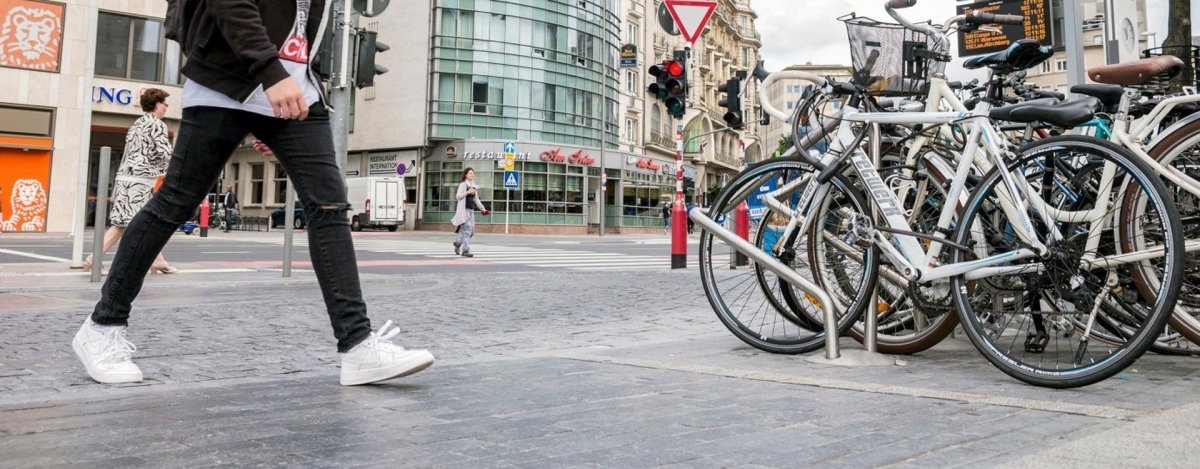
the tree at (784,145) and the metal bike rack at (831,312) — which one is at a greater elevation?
the tree at (784,145)

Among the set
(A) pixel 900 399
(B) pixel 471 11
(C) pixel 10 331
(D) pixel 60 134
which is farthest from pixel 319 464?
(B) pixel 471 11

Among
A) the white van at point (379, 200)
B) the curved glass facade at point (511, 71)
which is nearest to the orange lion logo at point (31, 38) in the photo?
the white van at point (379, 200)

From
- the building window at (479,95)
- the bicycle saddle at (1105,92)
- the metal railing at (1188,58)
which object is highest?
the building window at (479,95)

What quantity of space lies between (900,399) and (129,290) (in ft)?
8.88

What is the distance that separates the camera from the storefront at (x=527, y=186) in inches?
1636

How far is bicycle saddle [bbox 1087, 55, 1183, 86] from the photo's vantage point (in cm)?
361

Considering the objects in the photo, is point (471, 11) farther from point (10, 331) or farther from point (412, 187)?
point (10, 331)

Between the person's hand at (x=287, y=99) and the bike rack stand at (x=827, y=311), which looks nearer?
the person's hand at (x=287, y=99)

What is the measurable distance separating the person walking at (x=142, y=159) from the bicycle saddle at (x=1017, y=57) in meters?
7.46

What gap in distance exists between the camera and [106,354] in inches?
127

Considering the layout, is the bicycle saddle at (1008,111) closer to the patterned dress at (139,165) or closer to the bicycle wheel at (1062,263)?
the bicycle wheel at (1062,263)

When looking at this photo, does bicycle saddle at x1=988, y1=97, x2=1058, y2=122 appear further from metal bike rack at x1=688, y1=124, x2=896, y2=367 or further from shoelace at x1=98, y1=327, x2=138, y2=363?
shoelace at x1=98, y1=327, x2=138, y2=363

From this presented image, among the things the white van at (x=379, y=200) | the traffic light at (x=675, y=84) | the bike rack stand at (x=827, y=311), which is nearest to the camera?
the bike rack stand at (x=827, y=311)

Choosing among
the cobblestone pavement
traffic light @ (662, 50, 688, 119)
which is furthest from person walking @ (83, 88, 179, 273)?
traffic light @ (662, 50, 688, 119)
